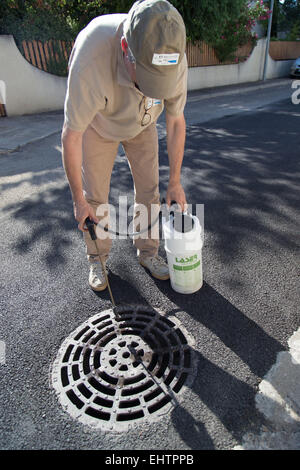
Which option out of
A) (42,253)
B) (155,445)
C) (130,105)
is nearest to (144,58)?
(130,105)

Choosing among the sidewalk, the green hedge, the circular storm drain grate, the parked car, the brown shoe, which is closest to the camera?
the circular storm drain grate

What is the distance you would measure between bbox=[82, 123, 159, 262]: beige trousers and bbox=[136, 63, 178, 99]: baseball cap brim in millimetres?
731

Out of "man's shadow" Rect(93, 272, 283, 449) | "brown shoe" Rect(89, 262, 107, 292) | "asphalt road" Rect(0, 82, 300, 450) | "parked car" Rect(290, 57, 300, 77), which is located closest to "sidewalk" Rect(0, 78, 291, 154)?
"asphalt road" Rect(0, 82, 300, 450)

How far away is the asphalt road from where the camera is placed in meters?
1.50

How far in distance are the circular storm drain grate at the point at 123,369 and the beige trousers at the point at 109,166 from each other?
2.27ft

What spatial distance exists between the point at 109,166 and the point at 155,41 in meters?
1.04

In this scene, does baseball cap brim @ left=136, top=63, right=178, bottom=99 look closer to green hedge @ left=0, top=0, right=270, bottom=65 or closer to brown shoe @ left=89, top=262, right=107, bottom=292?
brown shoe @ left=89, top=262, right=107, bottom=292

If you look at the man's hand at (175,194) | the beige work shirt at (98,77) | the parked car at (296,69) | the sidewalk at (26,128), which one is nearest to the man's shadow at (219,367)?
the man's hand at (175,194)

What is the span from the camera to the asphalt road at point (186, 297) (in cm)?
150

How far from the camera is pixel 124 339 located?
1957 mm

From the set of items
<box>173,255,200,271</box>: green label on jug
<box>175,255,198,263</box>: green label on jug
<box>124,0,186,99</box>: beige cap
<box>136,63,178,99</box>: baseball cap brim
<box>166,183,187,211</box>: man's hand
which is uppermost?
<box>124,0,186,99</box>: beige cap

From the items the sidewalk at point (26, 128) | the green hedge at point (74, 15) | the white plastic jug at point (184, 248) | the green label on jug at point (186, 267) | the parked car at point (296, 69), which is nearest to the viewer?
the white plastic jug at point (184, 248)

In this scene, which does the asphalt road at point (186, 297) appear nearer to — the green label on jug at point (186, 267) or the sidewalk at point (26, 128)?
the green label on jug at point (186, 267)

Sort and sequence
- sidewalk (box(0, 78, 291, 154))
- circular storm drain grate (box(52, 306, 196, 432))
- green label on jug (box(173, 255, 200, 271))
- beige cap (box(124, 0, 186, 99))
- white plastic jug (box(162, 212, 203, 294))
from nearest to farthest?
beige cap (box(124, 0, 186, 99)) → circular storm drain grate (box(52, 306, 196, 432)) → white plastic jug (box(162, 212, 203, 294)) → green label on jug (box(173, 255, 200, 271)) → sidewalk (box(0, 78, 291, 154))
